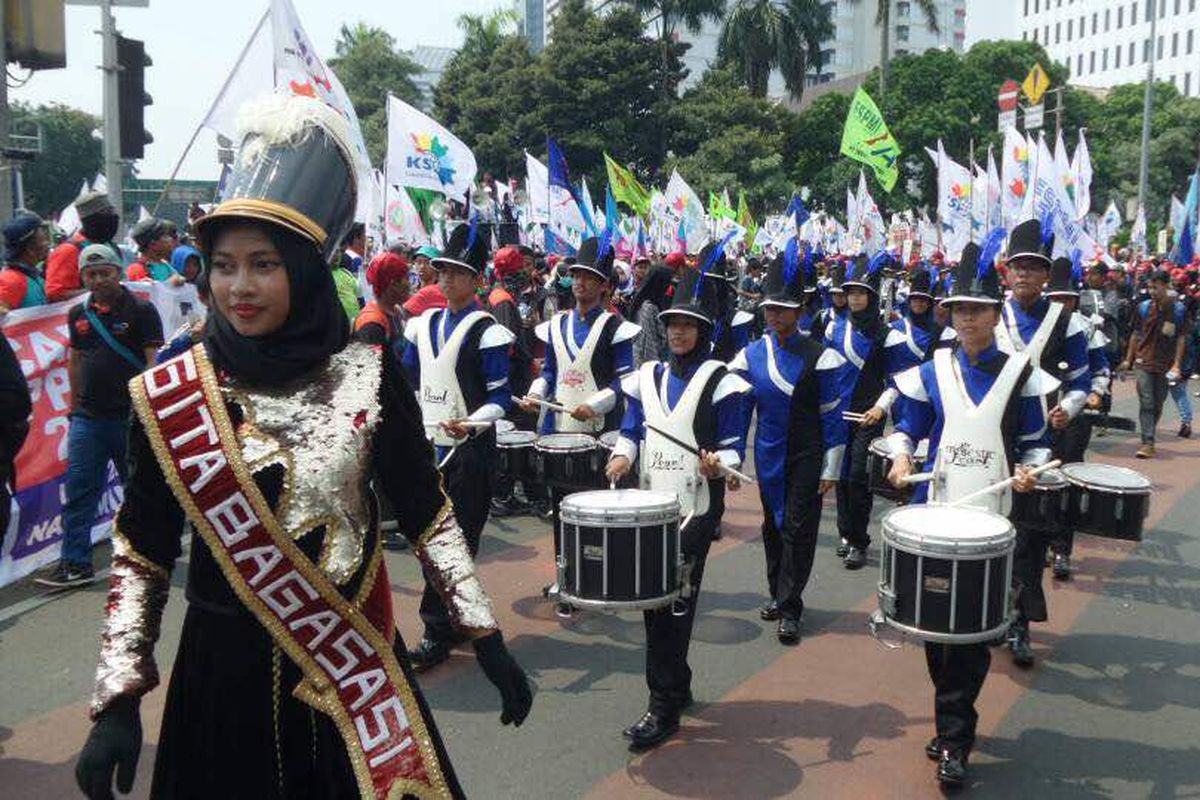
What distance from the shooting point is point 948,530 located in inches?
168

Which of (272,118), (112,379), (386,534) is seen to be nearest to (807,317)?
(386,534)

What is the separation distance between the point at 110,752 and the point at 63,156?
8293 centimetres

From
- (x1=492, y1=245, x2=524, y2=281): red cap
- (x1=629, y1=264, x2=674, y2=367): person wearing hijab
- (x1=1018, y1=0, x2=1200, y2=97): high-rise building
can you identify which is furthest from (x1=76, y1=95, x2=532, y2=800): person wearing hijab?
(x1=1018, y1=0, x2=1200, y2=97): high-rise building

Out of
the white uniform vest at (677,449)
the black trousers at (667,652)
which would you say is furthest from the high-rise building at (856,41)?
the black trousers at (667,652)

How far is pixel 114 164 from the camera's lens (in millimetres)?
9891

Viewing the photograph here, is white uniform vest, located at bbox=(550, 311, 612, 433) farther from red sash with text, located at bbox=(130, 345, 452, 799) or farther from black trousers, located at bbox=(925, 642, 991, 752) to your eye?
red sash with text, located at bbox=(130, 345, 452, 799)

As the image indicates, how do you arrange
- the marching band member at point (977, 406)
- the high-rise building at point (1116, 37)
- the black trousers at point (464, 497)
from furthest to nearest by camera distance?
1. the high-rise building at point (1116, 37)
2. the black trousers at point (464, 497)
3. the marching band member at point (977, 406)

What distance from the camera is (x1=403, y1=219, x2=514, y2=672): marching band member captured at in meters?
5.87

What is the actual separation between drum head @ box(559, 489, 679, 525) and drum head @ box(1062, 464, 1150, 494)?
2.09 m

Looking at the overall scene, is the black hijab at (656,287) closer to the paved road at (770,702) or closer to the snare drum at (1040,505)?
the paved road at (770,702)

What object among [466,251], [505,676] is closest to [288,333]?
[505,676]

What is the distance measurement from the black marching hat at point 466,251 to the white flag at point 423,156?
19.5 feet

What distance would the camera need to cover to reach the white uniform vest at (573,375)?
749 centimetres

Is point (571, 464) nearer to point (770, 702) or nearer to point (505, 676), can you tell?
point (770, 702)
